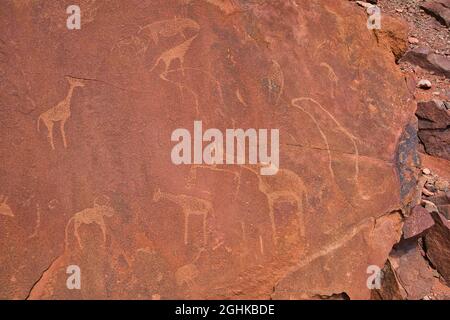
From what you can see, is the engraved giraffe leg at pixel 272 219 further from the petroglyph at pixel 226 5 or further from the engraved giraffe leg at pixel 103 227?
the petroglyph at pixel 226 5

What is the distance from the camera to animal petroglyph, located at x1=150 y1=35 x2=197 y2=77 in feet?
8.35

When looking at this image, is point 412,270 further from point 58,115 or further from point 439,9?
point 439,9

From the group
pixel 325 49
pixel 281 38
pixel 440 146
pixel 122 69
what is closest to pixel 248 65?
pixel 281 38

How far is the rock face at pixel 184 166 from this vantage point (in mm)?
2318

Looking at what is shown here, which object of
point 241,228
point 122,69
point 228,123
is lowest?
point 241,228

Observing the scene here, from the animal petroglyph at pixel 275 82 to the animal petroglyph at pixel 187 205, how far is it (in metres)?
0.63

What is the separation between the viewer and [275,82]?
2641mm

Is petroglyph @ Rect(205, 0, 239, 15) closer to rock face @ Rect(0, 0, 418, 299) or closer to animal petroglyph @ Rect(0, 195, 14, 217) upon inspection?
rock face @ Rect(0, 0, 418, 299)

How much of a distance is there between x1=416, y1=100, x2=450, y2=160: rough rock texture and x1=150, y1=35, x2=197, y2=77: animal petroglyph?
75.3 inches

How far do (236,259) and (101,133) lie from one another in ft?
2.74

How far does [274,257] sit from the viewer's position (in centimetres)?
245

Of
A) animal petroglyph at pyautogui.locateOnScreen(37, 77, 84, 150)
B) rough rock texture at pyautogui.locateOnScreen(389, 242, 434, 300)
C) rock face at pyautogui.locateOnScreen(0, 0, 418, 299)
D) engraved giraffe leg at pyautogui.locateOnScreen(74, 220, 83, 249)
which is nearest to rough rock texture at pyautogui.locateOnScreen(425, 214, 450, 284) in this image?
rough rock texture at pyautogui.locateOnScreen(389, 242, 434, 300)

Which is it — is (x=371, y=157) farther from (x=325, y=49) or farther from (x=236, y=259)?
(x=236, y=259)

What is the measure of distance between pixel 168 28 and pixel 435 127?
2092 mm
